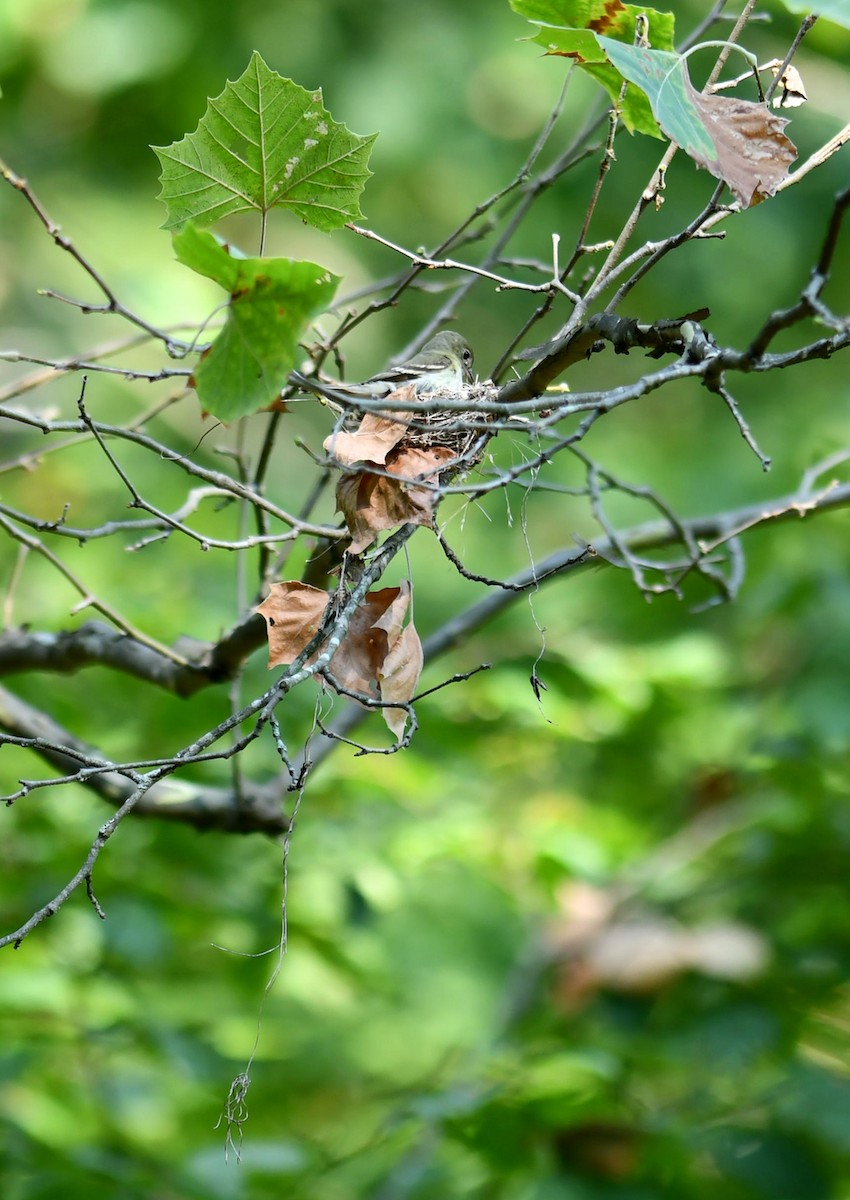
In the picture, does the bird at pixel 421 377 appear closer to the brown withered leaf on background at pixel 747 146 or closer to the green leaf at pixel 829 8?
the brown withered leaf on background at pixel 747 146

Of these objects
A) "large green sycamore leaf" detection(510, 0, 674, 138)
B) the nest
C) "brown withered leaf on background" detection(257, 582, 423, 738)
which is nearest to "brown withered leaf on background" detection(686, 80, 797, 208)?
"large green sycamore leaf" detection(510, 0, 674, 138)

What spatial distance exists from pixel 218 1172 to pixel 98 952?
63 centimetres

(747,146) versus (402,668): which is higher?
(747,146)

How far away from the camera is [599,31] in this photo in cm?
155

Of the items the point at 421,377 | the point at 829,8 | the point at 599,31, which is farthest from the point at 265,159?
the point at 421,377

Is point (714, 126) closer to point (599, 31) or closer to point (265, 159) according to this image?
point (599, 31)

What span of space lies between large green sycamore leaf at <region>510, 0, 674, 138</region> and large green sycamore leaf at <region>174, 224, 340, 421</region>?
1.48 feet

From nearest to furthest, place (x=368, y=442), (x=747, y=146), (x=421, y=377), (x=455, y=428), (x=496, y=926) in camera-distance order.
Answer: (x=455, y=428) → (x=747, y=146) → (x=368, y=442) → (x=421, y=377) → (x=496, y=926)

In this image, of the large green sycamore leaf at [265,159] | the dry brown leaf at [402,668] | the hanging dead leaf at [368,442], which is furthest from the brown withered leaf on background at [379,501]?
the large green sycamore leaf at [265,159]

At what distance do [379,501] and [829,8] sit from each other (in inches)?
28.6

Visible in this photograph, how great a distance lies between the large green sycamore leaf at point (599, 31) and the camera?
1.52 meters

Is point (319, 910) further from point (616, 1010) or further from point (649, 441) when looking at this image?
point (649, 441)

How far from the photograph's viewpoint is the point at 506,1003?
3.94 meters

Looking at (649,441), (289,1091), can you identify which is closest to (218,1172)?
(289,1091)
